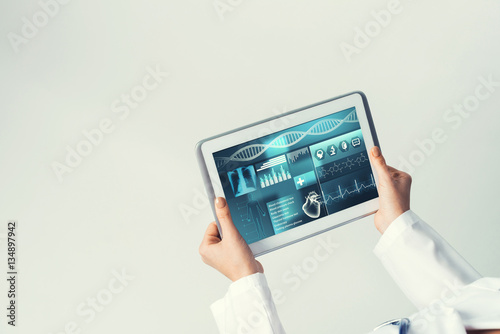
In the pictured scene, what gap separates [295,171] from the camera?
30.7 inches

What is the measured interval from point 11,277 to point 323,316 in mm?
731

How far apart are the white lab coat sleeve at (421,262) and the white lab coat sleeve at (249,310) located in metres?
0.22

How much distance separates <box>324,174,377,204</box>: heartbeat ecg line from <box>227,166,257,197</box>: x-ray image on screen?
140mm

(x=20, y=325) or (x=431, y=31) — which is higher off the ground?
(x=431, y=31)

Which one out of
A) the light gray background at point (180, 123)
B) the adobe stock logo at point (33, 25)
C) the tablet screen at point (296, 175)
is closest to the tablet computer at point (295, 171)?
the tablet screen at point (296, 175)

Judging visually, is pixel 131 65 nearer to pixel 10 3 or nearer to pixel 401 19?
pixel 10 3

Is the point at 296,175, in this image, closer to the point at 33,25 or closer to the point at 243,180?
the point at 243,180

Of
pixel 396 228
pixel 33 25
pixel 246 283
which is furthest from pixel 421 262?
pixel 33 25

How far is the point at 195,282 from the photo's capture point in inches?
40.0

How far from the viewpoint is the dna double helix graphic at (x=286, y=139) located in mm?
758

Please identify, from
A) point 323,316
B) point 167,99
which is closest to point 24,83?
point 167,99

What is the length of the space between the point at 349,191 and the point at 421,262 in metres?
0.18

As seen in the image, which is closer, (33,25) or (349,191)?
(349,191)

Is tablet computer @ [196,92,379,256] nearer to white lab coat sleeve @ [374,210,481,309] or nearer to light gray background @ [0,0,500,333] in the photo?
white lab coat sleeve @ [374,210,481,309]
